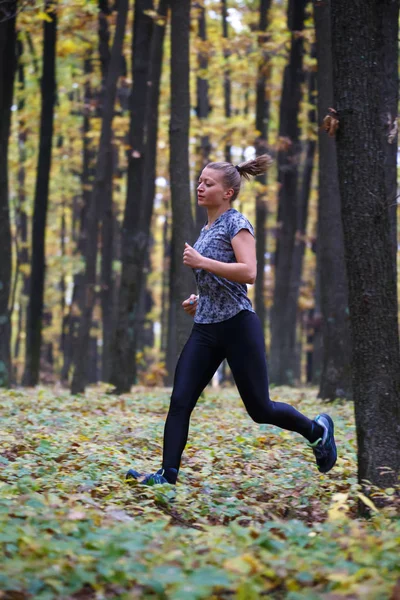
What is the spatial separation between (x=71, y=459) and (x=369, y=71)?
4.17 meters

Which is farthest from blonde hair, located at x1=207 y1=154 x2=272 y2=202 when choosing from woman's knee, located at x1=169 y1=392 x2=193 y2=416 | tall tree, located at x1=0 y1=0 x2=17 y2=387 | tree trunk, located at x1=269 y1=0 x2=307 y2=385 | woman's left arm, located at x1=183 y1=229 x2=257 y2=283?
tree trunk, located at x1=269 y1=0 x2=307 y2=385

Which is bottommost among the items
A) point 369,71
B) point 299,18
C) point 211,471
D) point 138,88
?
point 211,471

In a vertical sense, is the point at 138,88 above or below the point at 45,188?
above

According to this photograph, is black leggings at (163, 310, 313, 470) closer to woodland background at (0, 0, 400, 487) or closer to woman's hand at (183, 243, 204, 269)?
woman's hand at (183, 243, 204, 269)

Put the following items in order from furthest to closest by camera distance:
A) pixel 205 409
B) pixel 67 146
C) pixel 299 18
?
1. pixel 67 146
2. pixel 299 18
3. pixel 205 409

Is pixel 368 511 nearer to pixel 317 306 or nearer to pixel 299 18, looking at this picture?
pixel 299 18

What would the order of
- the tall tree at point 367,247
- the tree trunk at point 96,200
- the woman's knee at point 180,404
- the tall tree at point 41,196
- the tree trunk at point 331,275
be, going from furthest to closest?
the tall tree at point 41,196 < the tree trunk at point 96,200 < the tree trunk at point 331,275 < the woman's knee at point 180,404 < the tall tree at point 367,247

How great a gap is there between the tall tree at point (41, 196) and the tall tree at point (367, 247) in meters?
12.8

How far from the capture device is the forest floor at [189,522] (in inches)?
141

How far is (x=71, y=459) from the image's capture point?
23.6ft

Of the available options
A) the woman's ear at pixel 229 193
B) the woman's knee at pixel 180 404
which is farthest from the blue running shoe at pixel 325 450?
the woman's ear at pixel 229 193

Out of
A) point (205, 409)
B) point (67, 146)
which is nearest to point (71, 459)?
point (205, 409)

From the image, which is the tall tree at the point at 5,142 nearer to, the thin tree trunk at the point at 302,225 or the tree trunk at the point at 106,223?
the tree trunk at the point at 106,223

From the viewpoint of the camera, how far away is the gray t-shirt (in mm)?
6016
